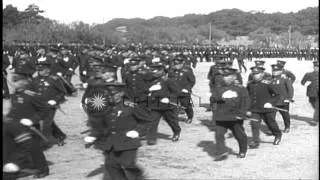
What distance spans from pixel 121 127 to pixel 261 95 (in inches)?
164

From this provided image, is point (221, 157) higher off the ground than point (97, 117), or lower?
lower

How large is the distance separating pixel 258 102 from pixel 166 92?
1.68 m

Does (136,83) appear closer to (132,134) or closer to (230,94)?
(230,94)

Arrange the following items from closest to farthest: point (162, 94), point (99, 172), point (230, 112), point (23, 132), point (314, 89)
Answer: point (23, 132) < point (99, 172) < point (230, 112) < point (162, 94) < point (314, 89)

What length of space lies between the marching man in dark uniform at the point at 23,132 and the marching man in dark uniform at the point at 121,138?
0.75 meters

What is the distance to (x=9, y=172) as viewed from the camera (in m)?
5.84

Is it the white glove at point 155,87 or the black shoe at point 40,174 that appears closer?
the black shoe at point 40,174

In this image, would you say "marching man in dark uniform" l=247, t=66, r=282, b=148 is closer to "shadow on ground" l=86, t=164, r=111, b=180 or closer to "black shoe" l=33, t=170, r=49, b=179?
"shadow on ground" l=86, t=164, r=111, b=180

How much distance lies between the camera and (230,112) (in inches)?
330

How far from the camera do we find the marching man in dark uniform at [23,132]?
604 centimetres

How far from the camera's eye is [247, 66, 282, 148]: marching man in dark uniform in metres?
9.70

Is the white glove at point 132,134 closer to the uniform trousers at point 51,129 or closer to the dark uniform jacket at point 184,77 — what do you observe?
the uniform trousers at point 51,129

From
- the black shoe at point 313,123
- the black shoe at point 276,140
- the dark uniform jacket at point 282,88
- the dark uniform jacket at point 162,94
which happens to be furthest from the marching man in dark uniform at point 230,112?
the black shoe at point 313,123

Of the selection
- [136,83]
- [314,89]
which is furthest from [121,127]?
[314,89]
